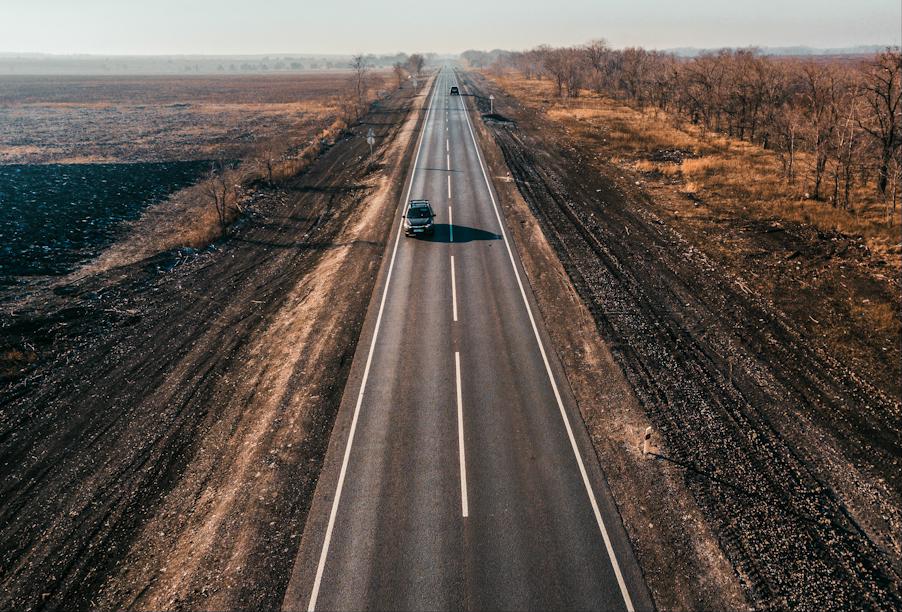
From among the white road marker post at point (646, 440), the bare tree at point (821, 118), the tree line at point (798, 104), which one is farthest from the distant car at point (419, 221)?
the bare tree at point (821, 118)

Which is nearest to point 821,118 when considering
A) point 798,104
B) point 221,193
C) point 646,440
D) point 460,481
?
point 798,104

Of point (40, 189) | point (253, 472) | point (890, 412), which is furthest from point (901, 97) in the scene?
point (40, 189)

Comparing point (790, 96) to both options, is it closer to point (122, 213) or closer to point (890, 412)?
point (890, 412)

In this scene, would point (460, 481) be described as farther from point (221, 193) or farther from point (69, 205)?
point (69, 205)

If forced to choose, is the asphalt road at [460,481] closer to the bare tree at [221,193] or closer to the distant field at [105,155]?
the bare tree at [221,193]

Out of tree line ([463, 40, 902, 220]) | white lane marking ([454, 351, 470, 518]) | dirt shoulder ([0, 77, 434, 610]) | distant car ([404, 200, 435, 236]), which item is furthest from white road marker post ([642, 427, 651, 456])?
tree line ([463, 40, 902, 220])

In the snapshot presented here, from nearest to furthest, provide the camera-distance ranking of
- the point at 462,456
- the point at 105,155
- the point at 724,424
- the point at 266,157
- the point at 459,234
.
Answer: the point at 462,456 < the point at 724,424 < the point at 459,234 < the point at 266,157 < the point at 105,155
